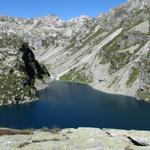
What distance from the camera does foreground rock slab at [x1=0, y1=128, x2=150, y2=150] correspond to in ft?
110

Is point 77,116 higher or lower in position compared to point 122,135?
lower

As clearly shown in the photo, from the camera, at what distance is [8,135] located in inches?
1465

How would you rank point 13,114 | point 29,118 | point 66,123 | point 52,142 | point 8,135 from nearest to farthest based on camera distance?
point 52,142
point 8,135
point 66,123
point 29,118
point 13,114

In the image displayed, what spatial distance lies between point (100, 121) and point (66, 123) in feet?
53.6

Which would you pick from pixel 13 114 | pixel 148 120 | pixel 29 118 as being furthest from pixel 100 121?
pixel 13 114

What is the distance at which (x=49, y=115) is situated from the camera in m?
180

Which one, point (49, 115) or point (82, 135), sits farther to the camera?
point (49, 115)

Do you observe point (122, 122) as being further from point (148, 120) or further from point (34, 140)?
point (34, 140)

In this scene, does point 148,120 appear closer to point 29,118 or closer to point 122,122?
point 122,122

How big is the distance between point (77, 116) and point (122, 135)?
13942 cm

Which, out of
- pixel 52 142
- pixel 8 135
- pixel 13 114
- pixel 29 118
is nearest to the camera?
pixel 52 142

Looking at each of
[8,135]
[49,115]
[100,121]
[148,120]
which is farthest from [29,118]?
[8,135]

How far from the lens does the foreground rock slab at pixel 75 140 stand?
33.6m

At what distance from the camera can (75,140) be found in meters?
35.2
